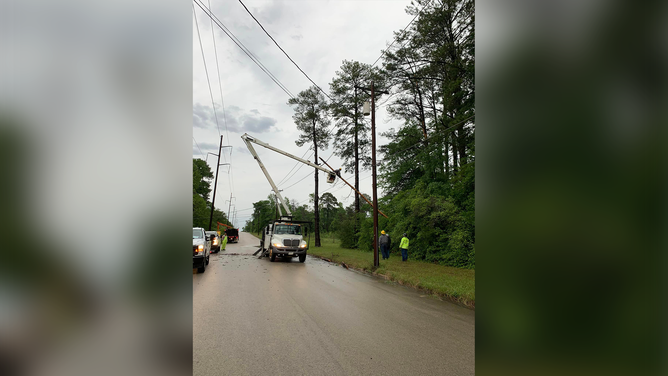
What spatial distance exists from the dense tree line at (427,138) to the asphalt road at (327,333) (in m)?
8.11

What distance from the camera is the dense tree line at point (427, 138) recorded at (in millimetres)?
15898

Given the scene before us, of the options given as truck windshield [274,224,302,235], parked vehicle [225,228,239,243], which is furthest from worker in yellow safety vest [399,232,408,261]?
parked vehicle [225,228,239,243]

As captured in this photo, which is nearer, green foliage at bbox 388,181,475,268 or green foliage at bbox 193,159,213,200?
green foliage at bbox 388,181,475,268

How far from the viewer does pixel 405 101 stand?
80.3 feet

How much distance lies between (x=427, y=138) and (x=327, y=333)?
1399 cm

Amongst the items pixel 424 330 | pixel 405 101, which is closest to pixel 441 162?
pixel 405 101

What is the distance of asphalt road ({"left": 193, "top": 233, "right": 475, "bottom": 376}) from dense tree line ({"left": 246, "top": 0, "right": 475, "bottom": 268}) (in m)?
8.11

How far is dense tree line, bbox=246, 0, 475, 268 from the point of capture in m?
15.9

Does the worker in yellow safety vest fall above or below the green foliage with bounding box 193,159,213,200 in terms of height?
below

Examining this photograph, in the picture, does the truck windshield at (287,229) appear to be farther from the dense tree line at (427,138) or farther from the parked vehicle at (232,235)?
the parked vehicle at (232,235)

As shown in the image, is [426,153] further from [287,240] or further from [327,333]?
[327,333]

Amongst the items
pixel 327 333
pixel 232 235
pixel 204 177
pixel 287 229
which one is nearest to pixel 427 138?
pixel 287 229

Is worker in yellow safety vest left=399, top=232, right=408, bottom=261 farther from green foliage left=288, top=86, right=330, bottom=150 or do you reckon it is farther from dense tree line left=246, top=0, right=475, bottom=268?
green foliage left=288, top=86, right=330, bottom=150
